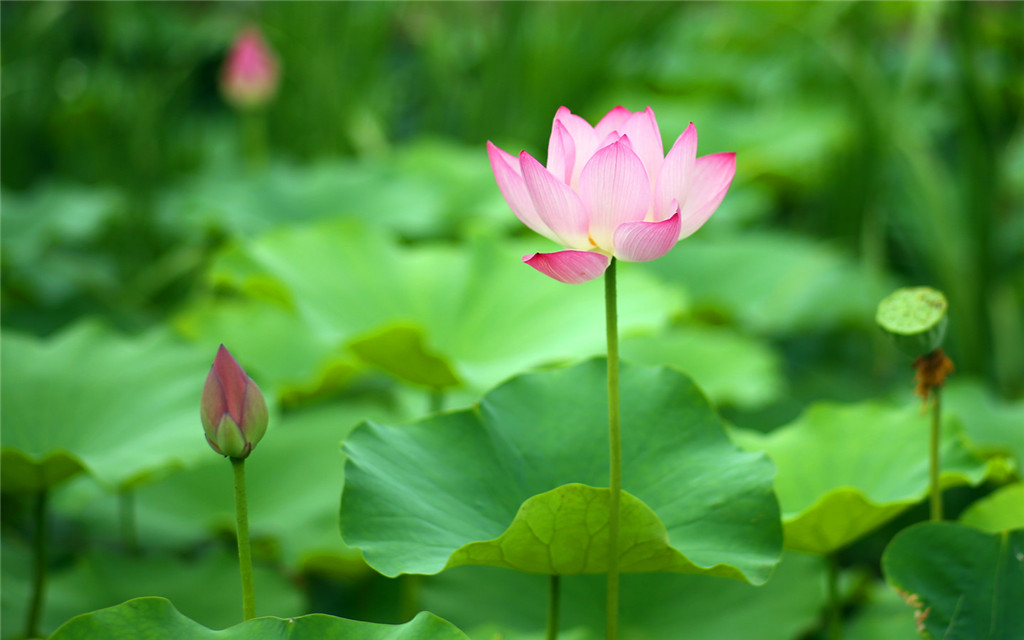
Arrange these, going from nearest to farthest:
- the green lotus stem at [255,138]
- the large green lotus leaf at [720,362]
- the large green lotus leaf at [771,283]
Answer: the large green lotus leaf at [720,362] → the large green lotus leaf at [771,283] → the green lotus stem at [255,138]

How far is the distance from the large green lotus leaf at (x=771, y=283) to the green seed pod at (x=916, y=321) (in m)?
0.78

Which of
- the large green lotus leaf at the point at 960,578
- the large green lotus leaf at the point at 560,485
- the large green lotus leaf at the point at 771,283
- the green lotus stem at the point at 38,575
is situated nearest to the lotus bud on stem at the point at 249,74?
the large green lotus leaf at the point at 771,283

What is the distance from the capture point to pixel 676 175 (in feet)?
1.49

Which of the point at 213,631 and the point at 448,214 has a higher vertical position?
the point at 448,214

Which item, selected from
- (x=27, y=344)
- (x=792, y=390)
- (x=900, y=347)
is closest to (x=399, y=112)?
(x=792, y=390)

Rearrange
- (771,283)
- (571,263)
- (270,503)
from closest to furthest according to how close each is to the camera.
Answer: (571,263)
(270,503)
(771,283)

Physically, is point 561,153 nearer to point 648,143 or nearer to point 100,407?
point 648,143

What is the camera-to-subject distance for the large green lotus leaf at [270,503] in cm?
85

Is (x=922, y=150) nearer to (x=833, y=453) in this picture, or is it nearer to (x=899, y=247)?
(x=899, y=247)

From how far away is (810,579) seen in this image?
74 centimetres

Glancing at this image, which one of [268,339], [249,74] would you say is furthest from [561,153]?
[249,74]

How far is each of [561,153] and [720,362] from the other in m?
0.71

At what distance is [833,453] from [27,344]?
0.82 m

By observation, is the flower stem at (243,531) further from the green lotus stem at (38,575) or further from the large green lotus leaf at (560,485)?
the green lotus stem at (38,575)
